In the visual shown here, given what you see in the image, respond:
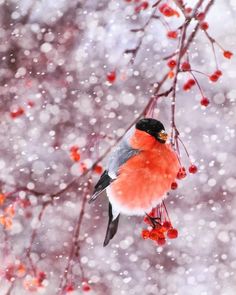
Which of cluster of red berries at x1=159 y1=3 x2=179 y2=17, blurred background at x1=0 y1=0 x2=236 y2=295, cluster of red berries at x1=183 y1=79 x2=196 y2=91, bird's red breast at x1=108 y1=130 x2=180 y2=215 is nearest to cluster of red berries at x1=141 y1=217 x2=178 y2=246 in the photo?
bird's red breast at x1=108 y1=130 x2=180 y2=215

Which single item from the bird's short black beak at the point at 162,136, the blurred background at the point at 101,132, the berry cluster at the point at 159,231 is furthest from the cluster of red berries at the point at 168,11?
the blurred background at the point at 101,132

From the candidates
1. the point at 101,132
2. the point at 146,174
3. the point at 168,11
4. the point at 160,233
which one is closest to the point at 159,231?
the point at 160,233

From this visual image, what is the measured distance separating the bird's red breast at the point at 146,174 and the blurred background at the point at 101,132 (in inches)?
44.6

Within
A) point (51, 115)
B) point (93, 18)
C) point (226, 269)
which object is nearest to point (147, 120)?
point (93, 18)

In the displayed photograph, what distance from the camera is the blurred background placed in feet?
8.96

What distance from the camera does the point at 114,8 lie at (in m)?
2.74

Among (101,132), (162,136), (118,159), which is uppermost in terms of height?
(162,136)

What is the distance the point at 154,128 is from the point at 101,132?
1.62 meters

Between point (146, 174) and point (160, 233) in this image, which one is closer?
point (160, 233)

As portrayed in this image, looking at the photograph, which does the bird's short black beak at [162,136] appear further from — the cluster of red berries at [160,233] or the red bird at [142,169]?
the cluster of red berries at [160,233]

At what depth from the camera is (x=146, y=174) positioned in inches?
47.2

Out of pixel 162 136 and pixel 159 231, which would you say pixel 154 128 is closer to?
pixel 162 136

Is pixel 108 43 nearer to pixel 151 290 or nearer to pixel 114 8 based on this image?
pixel 114 8

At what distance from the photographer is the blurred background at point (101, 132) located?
2732mm
